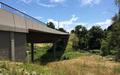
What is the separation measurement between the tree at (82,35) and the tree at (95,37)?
3.62 m

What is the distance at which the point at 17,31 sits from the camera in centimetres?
1157

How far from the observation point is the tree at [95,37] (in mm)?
49019

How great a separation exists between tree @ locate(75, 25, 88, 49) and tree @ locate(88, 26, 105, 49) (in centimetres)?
362

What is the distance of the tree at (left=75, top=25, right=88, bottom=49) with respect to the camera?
176 feet

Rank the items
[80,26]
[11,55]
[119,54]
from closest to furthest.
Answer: [11,55], [119,54], [80,26]

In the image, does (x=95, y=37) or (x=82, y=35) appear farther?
(x=82, y=35)

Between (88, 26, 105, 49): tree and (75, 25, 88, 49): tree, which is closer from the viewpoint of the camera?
(88, 26, 105, 49): tree

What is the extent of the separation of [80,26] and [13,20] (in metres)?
49.7

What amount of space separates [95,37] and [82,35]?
29.4 ft

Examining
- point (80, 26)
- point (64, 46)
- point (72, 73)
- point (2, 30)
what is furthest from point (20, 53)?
point (80, 26)

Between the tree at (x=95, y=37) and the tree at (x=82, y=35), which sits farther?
the tree at (x=82, y=35)

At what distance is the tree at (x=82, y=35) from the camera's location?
53.8 meters

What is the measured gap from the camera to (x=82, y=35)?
189ft

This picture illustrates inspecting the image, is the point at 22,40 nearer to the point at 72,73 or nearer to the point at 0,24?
the point at 0,24
